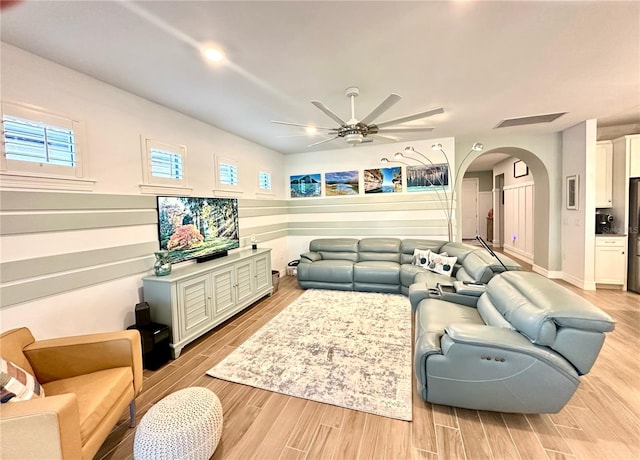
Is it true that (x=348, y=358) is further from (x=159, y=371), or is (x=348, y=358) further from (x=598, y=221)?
(x=598, y=221)

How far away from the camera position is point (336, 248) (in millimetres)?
5211

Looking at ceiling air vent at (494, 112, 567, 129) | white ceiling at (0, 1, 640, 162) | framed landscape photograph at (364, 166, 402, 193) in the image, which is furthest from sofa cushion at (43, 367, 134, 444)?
ceiling air vent at (494, 112, 567, 129)

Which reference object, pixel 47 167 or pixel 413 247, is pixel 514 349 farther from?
pixel 47 167

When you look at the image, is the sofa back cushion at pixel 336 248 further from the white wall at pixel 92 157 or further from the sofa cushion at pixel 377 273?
the white wall at pixel 92 157

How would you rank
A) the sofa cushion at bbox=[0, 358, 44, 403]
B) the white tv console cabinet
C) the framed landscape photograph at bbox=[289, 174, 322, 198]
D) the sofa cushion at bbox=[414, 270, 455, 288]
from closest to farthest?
1. the sofa cushion at bbox=[0, 358, 44, 403]
2. the white tv console cabinet
3. the sofa cushion at bbox=[414, 270, 455, 288]
4. the framed landscape photograph at bbox=[289, 174, 322, 198]

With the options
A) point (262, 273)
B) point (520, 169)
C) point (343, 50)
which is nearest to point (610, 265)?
point (520, 169)

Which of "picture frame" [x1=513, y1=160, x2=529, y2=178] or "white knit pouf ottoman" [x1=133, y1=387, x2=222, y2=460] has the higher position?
"picture frame" [x1=513, y1=160, x2=529, y2=178]

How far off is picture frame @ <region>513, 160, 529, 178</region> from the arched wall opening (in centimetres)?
119

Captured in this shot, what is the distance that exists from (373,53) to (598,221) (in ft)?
16.5

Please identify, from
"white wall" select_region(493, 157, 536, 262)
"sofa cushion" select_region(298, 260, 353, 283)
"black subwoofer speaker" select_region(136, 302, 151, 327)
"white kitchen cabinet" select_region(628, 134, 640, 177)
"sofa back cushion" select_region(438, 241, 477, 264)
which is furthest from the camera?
"white wall" select_region(493, 157, 536, 262)

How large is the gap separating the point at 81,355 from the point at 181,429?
2.97 ft

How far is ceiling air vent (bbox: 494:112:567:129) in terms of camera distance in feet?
12.8

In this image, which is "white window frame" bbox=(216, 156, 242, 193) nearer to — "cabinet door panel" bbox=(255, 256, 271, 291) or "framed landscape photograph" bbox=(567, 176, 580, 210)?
"cabinet door panel" bbox=(255, 256, 271, 291)

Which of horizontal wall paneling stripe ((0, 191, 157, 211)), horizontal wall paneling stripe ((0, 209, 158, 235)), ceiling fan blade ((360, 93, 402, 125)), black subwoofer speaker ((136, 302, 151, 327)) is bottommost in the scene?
black subwoofer speaker ((136, 302, 151, 327))
